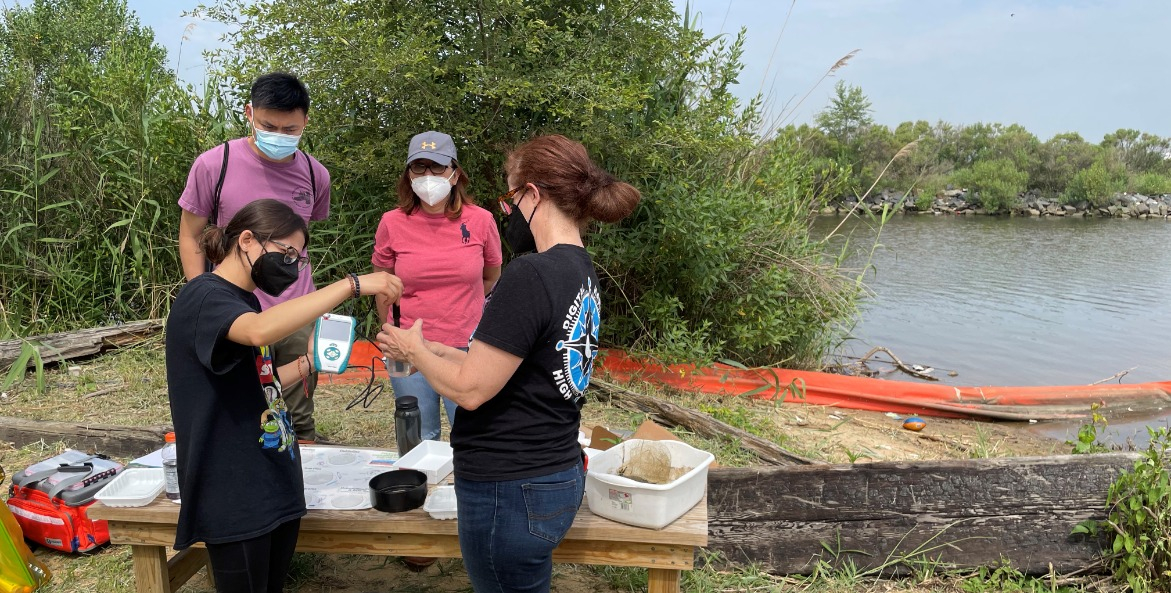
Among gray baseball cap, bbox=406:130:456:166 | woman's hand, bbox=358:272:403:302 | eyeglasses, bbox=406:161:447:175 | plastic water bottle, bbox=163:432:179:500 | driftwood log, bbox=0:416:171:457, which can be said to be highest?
gray baseball cap, bbox=406:130:456:166

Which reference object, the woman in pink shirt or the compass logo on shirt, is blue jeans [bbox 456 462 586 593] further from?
the woman in pink shirt

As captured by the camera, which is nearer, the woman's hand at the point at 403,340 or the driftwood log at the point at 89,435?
the woman's hand at the point at 403,340

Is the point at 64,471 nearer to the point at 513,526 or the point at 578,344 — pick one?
the point at 513,526

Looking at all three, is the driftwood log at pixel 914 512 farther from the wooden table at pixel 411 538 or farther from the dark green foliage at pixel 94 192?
the dark green foliage at pixel 94 192

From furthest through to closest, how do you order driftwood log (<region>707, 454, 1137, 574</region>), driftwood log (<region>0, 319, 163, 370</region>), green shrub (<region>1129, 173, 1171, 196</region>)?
green shrub (<region>1129, 173, 1171, 196</region>)
driftwood log (<region>0, 319, 163, 370</region>)
driftwood log (<region>707, 454, 1137, 574</region>)

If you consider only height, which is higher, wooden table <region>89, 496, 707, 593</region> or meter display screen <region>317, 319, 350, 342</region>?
meter display screen <region>317, 319, 350, 342</region>

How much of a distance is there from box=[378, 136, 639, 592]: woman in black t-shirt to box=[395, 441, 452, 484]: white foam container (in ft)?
2.96

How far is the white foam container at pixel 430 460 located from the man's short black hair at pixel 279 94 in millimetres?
1487

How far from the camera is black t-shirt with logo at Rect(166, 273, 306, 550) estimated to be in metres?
1.90

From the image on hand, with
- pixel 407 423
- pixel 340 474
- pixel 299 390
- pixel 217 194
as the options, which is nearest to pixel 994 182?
pixel 299 390

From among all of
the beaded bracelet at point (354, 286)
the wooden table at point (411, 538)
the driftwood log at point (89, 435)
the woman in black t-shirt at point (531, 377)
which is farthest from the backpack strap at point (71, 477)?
the woman in black t-shirt at point (531, 377)

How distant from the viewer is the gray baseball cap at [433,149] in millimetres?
3184

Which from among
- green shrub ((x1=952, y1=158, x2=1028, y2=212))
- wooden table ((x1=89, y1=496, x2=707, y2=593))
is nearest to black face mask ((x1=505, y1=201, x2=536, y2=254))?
wooden table ((x1=89, y1=496, x2=707, y2=593))

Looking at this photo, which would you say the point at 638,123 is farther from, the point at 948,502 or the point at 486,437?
the point at 486,437
